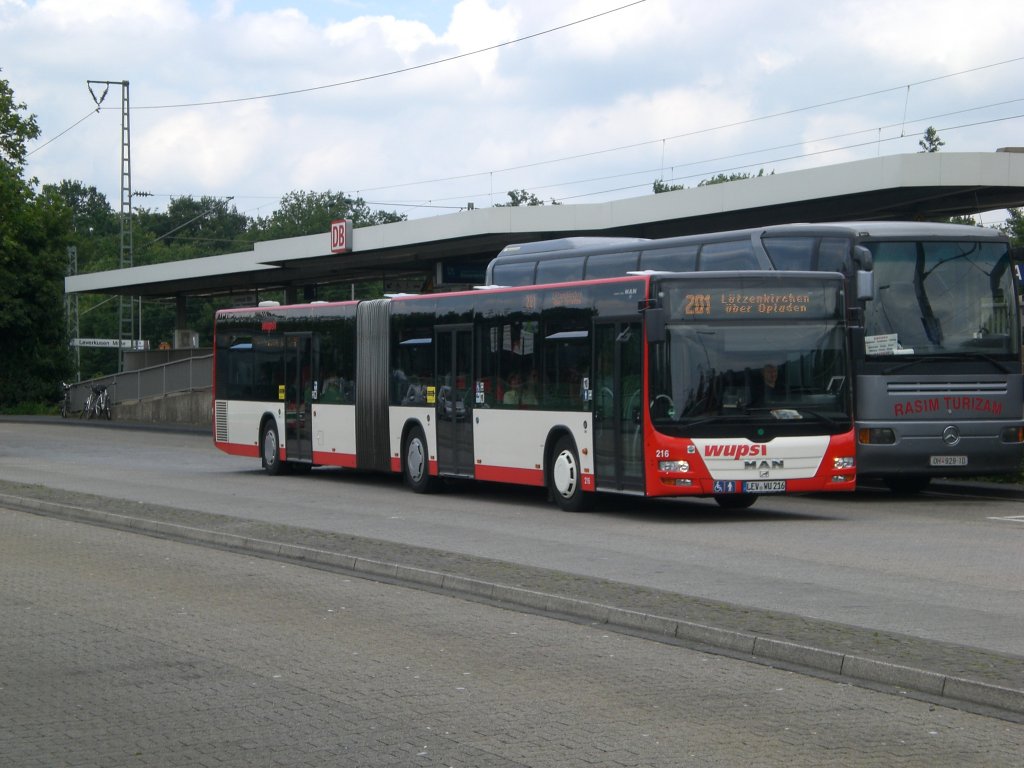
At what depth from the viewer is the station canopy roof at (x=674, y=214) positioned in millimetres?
26562

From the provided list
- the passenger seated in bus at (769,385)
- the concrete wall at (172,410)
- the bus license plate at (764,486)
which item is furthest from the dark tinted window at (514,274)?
the concrete wall at (172,410)

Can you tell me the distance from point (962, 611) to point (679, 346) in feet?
24.3

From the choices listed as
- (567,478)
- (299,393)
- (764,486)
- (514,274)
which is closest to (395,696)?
(764,486)

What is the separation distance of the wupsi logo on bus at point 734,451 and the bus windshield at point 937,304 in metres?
3.31

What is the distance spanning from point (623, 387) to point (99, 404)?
147ft

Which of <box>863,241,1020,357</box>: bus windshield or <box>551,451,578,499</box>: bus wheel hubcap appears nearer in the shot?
<box>551,451,578,499</box>: bus wheel hubcap

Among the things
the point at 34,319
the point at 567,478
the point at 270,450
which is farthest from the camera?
the point at 34,319

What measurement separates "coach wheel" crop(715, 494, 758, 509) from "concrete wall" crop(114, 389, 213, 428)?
33.6 metres

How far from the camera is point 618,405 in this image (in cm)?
1769

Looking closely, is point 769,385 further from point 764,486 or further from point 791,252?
point 791,252

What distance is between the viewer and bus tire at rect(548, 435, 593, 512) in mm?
18609

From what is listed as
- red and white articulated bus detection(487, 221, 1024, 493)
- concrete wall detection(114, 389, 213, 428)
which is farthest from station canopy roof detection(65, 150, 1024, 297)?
red and white articulated bus detection(487, 221, 1024, 493)

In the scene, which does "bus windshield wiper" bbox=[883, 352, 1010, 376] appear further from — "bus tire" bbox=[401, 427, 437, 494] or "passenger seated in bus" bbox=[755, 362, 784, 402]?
"bus tire" bbox=[401, 427, 437, 494]

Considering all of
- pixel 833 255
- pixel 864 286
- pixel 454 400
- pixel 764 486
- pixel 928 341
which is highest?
pixel 833 255
